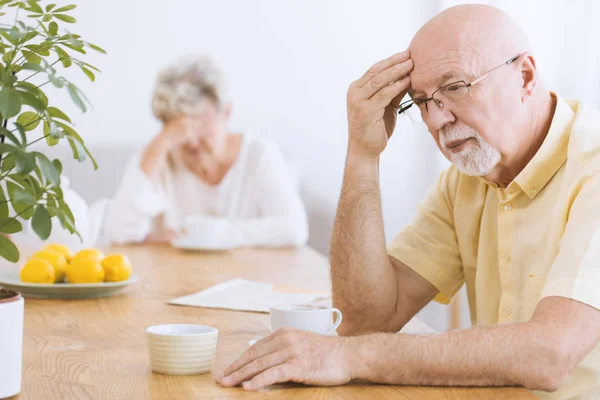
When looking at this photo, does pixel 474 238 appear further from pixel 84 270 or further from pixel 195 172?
pixel 195 172

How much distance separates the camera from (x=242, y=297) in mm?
1650

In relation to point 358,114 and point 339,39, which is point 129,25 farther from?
point 358,114

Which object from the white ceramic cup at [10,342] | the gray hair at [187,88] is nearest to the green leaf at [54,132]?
the white ceramic cup at [10,342]

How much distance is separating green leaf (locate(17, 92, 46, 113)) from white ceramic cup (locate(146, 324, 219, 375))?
1.16ft

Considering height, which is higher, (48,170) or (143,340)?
(48,170)

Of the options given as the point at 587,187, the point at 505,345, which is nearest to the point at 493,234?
the point at 587,187

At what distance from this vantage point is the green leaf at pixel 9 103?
75cm

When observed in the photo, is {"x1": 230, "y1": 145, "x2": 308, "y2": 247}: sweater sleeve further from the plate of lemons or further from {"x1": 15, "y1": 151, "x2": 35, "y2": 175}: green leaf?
{"x1": 15, "y1": 151, "x2": 35, "y2": 175}: green leaf

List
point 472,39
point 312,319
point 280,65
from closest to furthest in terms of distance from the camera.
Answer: point 312,319, point 472,39, point 280,65

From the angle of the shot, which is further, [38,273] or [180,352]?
[38,273]

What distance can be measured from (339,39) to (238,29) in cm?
54

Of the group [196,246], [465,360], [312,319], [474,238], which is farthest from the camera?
[196,246]

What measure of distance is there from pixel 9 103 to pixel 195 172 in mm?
2518

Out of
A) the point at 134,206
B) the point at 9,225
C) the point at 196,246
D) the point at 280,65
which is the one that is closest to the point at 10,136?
the point at 9,225
